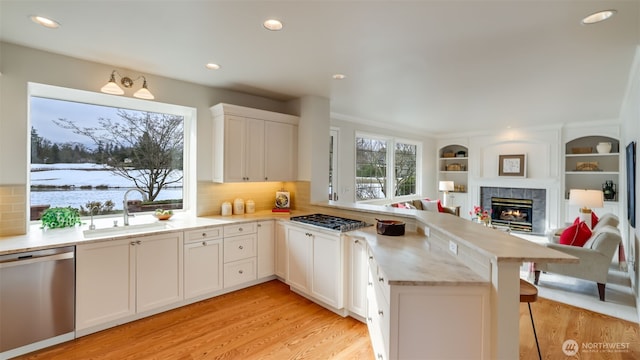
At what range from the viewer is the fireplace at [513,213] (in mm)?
6922

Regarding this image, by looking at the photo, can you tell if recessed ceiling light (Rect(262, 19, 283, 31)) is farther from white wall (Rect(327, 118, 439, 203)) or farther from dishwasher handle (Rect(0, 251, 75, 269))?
white wall (Rect(327, 118, 439, 203))

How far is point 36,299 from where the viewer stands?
2295 millimetres

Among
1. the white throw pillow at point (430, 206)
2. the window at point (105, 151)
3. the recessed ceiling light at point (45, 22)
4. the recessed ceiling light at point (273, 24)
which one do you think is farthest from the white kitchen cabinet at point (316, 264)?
the white throw pillow at point (430, 206)

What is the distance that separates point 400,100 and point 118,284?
418cm

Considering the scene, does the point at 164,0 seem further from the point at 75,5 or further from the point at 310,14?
the point at 310,14

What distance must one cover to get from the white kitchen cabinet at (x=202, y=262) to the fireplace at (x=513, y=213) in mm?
6997

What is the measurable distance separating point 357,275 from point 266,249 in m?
1.40

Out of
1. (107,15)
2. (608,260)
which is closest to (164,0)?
(107,15)

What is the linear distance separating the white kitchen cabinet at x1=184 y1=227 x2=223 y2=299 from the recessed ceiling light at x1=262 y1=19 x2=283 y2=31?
220cm

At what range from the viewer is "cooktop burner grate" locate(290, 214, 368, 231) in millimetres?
2957

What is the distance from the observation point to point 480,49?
252 cm

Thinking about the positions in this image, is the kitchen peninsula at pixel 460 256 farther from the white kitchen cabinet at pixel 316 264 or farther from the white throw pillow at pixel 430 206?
the white throw pillow at pixel 430 206

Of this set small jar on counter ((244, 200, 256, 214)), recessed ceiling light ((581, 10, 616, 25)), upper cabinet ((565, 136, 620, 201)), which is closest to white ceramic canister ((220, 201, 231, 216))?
small jar on counter ((244, 200, 256, 214))

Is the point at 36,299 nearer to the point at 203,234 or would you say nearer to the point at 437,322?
the point at 203,234
